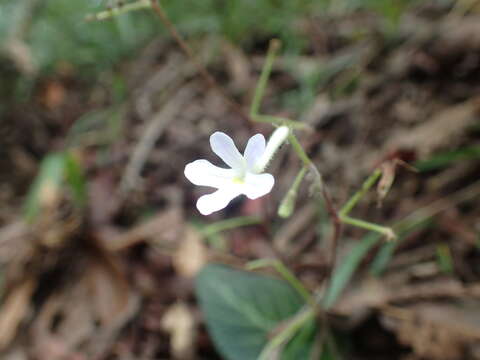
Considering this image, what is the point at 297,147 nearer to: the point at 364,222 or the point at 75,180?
the point at 364,222

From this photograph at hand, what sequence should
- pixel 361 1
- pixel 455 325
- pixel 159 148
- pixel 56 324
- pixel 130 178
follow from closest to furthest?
pixel 455 325
pixel 56 324
pixel 130 178
pixel 159 148
pixel 361 1

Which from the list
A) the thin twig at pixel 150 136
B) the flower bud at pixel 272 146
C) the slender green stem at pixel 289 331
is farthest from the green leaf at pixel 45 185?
the flower bud at pixel 272 146

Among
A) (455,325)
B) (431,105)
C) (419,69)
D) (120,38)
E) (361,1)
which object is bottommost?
(455,325)

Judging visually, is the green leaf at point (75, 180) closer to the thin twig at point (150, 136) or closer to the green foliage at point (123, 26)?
the thin twig at point (150, 136)

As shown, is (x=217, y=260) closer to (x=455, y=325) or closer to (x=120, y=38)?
(x=455, y=325)

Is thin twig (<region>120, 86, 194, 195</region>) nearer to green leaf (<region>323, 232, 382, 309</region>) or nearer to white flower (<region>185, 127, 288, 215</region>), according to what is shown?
green leaf (<region>323, 232, 382, 309</region>)

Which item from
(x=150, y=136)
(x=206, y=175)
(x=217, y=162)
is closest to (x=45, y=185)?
(x=150, y=136)

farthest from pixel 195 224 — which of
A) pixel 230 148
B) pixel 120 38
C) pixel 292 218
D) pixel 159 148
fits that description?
pixel 120 38
